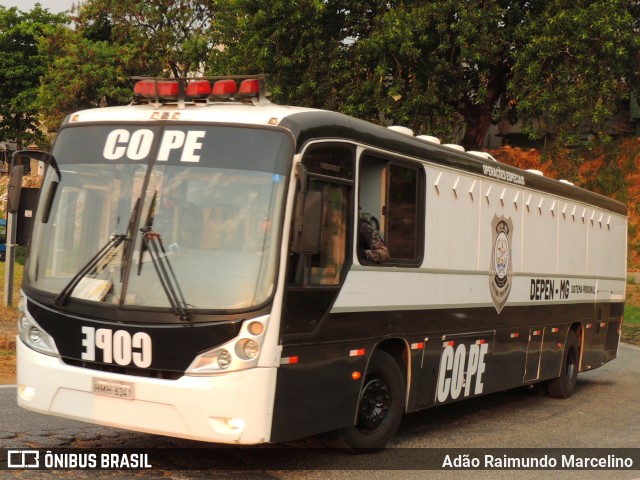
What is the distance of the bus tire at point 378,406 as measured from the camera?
27.3ft

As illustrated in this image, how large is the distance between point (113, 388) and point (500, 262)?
5.28 metres

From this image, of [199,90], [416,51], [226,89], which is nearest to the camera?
[199,90]

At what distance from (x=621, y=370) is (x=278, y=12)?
13.2 metres

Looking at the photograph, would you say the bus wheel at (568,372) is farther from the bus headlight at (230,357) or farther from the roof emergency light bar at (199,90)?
the bus headlight at (230,357)

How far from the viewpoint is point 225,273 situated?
7.04m

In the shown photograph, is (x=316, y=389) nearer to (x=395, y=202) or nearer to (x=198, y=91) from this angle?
(x=395, y=202)

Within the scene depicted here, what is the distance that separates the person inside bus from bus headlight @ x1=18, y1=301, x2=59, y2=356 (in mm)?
2487

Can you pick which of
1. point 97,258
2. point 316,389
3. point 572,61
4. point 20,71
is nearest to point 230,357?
point 316,389

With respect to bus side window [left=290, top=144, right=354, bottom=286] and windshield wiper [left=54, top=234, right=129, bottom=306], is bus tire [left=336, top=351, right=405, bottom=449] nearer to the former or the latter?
bus side window [left=290, top=144, right=354, bottom=286]

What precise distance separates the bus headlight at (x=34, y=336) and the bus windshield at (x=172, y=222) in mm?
256

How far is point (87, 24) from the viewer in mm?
50094

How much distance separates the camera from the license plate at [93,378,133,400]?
696 cm

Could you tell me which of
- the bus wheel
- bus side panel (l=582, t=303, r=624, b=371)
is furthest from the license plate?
bus side panel (l=582, t=303, r=624, b=371)

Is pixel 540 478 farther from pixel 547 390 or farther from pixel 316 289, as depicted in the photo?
pixel 547 390
